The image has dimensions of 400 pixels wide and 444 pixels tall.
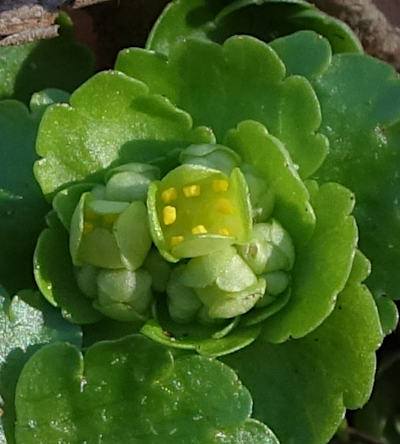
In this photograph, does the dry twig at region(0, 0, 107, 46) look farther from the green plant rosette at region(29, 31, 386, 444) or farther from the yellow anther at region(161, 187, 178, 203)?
the yellow anther at region(161, 187, 178, 203)

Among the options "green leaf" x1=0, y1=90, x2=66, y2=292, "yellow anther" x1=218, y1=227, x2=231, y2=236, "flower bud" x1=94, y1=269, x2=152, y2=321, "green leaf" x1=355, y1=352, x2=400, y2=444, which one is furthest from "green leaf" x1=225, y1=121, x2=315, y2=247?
"green leaf" x1=355, y1=352, x2=400, y2=444

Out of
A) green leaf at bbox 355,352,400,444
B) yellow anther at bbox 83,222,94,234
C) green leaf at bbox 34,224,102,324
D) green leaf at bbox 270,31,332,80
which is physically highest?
green leaf at bbox 270,31,332,80

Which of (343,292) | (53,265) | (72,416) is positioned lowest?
(72,416)

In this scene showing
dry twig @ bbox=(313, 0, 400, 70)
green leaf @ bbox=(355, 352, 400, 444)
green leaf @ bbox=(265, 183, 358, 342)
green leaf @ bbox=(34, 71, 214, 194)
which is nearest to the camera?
green leaf @ bbox=(265, 183, 358, 342)

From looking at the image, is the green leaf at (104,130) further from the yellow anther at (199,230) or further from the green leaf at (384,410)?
the green leaf at (384,410)

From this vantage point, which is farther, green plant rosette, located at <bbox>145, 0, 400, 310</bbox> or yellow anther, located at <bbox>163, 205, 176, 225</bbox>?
green plant rosette, located at <bbox>145, 0, 400, 310</bbox>

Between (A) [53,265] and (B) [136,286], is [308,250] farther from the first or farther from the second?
(A) [53,265]

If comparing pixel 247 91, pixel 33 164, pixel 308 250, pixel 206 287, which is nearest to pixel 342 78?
pixel 247 91

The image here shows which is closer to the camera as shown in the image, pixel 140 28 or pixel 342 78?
pixel 342 78
